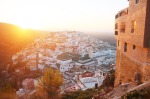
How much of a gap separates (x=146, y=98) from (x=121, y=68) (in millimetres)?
9680

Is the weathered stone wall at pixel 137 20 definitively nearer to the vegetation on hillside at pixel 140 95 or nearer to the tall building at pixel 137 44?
the tall building at pixel 137 44

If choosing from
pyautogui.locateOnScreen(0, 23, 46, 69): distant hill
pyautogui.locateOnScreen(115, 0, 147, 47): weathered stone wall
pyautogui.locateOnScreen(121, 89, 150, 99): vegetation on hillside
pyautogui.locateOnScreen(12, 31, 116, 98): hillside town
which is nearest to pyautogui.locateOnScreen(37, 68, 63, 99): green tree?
pyautogui.locateOnScreen(12, 31, 116, 98): hillside town

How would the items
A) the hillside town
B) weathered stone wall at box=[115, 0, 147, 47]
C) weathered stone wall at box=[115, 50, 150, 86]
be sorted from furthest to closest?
1. the hillside town
2. weathered stone wall at box=[115, 50, 150, 86]
3. weathered stone wall at box=[115, 0, 147, 47]

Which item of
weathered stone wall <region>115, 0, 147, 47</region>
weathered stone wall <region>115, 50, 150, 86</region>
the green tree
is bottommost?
the green tree

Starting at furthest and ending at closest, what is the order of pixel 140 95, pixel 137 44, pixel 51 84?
1. pixel 51 84
2. pixel 137 44
3. pixel 140 95

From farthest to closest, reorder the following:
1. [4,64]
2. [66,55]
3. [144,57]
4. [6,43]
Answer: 1. [66,55]
2. [6,43]
3. [4,64]
4. [144,57]

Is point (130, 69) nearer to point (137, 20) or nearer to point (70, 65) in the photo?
point (137, 20)

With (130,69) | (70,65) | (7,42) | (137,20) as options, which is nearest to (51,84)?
(130,69)

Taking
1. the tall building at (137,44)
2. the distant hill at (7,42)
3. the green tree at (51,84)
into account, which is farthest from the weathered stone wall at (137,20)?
the distant hill at (7,42)

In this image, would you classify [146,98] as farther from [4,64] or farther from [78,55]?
[78,55]

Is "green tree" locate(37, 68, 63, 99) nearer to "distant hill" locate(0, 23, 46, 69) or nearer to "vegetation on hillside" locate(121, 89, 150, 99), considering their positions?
"vegetation on hillside" locate(121, 89, 150, 99)

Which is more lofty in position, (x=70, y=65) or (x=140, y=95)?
(x=140, y=95)

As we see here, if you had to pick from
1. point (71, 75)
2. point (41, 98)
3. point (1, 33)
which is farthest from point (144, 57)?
point (1, 33)

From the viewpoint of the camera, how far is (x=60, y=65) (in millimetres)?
76375
